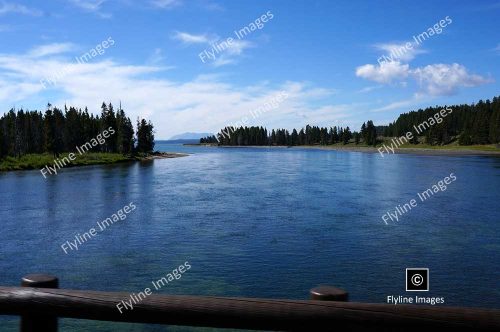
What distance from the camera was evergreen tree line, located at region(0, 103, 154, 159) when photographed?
135m

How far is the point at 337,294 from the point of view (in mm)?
3471

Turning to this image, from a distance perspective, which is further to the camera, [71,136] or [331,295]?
[71,136]

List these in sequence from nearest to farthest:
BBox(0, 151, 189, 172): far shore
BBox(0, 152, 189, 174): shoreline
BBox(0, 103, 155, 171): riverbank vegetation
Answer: BBox(0, 152, 189, 174): shoreline, BBox(0, 151, 189, 172): far shore, BBox(0, 103, 155, 171): riverbank vegetation

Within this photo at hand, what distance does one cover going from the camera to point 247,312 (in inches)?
135

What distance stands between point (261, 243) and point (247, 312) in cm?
2618

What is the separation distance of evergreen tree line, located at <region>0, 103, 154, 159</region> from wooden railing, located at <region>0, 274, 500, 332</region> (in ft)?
458

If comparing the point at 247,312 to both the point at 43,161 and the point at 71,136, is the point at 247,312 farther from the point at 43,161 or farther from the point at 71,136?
the point at 71,136

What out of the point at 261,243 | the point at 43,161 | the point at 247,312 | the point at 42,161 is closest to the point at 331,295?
the point at 247,312

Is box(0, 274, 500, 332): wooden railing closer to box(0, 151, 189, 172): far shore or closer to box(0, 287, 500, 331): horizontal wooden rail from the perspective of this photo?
box(0, 287, 500, 331): horizontal wooden rail

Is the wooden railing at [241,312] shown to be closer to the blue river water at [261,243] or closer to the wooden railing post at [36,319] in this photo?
the wooden railing post at [36,319]

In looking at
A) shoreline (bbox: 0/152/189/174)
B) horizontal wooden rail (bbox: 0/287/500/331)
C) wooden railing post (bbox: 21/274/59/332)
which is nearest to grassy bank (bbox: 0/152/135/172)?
shoreline (bbox: 0/152/189/174)

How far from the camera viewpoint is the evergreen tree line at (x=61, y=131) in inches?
5300

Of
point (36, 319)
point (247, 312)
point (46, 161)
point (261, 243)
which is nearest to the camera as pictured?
point (247, 312)

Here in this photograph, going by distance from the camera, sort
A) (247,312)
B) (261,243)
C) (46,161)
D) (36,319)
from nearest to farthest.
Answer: (247,312) < (36,319) < (261,243) < (46,161)
